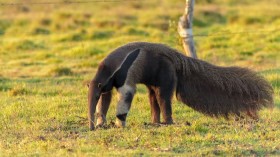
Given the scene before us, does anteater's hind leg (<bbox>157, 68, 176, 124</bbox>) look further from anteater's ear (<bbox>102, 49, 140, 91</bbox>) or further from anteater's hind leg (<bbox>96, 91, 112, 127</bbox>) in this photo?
anteater's hind leg (<bbox>96, 91, 112, 127</bbox>)

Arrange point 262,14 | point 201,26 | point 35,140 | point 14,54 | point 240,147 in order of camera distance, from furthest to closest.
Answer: point 262,14, point 201,26, point 14,54, point 35,140, point 240,147

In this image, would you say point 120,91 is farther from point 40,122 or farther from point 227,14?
point 227,14

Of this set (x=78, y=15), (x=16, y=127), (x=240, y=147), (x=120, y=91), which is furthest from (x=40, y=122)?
(x=78, y=15)

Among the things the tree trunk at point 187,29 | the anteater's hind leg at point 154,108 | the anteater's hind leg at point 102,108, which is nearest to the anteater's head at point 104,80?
the anteater's hind leg at point 102,108

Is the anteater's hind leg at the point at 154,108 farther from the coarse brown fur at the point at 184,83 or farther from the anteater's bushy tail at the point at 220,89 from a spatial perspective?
the anteater's bushy tail at the point at 220,89

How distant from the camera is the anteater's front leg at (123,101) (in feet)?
31.0

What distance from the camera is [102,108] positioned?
9.81 metres

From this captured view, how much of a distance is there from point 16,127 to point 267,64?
29.0ft

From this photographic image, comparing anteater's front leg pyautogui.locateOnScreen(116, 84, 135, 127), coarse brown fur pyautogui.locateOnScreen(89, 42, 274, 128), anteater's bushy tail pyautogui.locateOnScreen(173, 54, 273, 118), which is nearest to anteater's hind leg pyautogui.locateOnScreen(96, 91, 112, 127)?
coarse brown fur pyautogui.locateOnScreen(89, 42, 274, 128)

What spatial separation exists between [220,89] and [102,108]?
1651 mm

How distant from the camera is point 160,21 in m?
29.9

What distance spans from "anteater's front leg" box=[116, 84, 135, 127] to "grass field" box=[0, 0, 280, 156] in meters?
0.17

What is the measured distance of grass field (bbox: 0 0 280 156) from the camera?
816 cm

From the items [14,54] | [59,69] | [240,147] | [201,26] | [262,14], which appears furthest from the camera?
[262,14]
